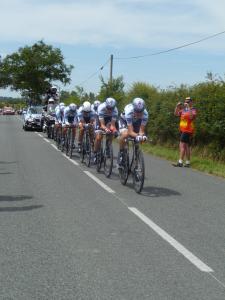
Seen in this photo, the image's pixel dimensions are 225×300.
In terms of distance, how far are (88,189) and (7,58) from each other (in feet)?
257

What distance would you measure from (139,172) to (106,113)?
9.20ft

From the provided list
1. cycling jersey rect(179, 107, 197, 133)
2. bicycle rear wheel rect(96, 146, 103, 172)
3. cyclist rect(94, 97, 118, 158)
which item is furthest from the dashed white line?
cycling jersey rect(179, 107, 197, 133)

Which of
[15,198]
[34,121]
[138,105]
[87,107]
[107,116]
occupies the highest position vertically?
[138,105]

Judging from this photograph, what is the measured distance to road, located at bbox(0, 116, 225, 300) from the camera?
4996 mm

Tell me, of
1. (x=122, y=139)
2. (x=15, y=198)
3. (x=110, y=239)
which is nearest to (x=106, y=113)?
(x=122, y=139)

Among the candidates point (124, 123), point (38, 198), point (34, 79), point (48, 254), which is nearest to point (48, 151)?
point (124, 123)

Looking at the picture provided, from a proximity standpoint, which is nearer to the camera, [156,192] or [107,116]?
[156,192]

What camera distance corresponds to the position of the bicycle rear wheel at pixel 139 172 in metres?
10.1

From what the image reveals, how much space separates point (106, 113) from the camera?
12.8 metres

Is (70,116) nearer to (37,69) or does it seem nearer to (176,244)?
(176,244)

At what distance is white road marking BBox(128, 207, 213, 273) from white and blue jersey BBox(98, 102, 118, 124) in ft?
14.8

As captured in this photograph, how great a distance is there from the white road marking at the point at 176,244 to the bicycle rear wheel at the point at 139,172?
1706mm

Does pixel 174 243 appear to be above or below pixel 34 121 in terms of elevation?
below

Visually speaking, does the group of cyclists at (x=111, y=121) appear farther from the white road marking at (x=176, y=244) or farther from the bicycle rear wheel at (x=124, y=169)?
the white road marking at (x=176, y=244)
